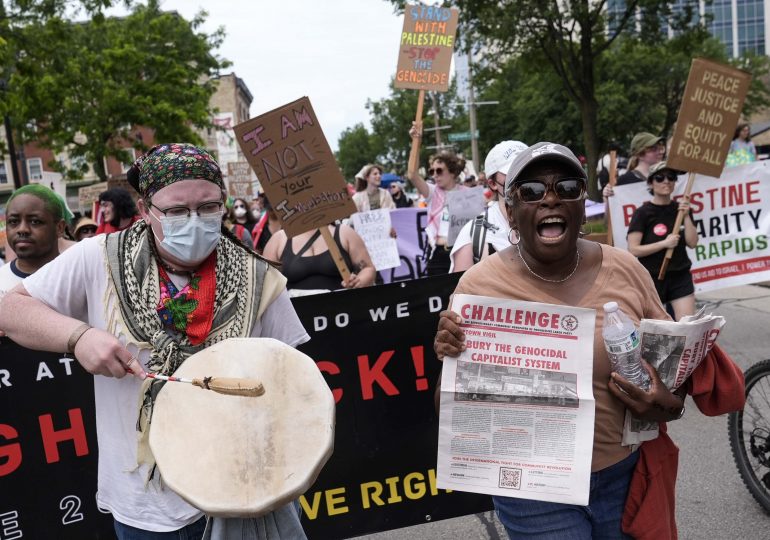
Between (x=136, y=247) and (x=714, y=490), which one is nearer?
(x=136, y=247)

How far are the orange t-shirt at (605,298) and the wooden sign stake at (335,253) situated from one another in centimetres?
259

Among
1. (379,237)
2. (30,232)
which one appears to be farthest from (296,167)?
(379,237)

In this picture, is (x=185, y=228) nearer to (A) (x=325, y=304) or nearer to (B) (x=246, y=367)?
(B) (x=246, y=367)

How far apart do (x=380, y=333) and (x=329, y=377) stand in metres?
0.32

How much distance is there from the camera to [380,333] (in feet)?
12.5

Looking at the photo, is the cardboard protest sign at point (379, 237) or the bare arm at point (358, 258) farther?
the cardboard protest sign at point (379, 237)

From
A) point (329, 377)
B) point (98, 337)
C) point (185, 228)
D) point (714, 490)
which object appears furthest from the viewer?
point (714, 490)

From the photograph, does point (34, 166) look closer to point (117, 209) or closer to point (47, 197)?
point (117, 209)

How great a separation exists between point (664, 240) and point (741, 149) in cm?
707

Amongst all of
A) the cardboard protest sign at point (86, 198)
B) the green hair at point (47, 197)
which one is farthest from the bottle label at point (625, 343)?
the cardboard protest sign at point (86, 198)

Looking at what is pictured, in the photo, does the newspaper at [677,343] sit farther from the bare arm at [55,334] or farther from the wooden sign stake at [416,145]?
the wooden sign stake at [416,145]

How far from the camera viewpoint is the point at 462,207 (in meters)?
6.94

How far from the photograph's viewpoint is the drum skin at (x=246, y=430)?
2023 mm

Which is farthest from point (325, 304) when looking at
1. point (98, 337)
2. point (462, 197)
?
point (462, 197)
